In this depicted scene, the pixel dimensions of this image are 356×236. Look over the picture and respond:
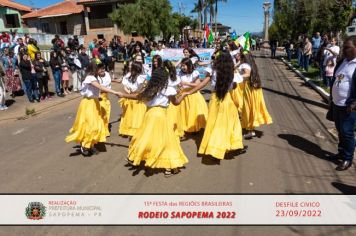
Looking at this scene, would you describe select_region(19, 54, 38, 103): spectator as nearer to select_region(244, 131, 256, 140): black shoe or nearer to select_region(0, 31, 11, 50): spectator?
select_region(0, 31, 11, 50): spectator

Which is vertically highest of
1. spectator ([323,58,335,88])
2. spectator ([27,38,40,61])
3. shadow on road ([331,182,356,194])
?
spectator ([27,38,40,61])

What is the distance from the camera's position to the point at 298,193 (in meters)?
4.98

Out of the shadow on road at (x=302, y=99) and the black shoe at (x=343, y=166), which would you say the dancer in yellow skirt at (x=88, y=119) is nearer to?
the black shoe at (x=343, y=166)

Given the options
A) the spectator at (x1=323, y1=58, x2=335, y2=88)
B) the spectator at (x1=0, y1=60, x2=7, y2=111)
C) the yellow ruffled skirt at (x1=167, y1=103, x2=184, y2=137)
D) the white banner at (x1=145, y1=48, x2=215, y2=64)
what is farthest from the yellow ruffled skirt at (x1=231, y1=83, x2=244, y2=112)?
the spectator at (x1=0, y1=60, x2=7, y2=111)

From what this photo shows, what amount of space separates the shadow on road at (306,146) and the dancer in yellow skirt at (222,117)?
1504 millimetres

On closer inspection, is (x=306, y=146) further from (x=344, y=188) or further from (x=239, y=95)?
(x=344, y=188)

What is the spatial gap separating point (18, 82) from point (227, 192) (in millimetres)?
11781

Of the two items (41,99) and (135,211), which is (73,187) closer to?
(135,211)

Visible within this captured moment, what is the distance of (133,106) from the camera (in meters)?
7.91

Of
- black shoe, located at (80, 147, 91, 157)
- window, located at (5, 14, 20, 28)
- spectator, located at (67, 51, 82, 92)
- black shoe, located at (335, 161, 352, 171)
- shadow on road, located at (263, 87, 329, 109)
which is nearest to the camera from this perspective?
black shoe, located at (335, 161, 352, 171)

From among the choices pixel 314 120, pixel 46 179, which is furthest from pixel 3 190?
pixel 314 120

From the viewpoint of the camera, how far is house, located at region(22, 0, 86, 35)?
42906 millimetres

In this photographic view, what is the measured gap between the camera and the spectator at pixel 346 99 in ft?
18.2

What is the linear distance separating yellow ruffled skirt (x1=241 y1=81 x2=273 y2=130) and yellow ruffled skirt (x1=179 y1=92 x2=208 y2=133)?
36.7 inches
